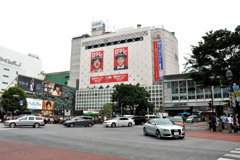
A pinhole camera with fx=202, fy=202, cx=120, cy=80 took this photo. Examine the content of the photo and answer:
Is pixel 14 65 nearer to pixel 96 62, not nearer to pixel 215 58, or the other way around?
pixel 96 62

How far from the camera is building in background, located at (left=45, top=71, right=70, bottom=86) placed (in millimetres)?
127938

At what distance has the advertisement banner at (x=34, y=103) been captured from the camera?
236 ft

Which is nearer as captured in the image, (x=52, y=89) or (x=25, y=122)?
(x=25, y=122)

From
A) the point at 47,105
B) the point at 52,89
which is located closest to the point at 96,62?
the point at 52,89

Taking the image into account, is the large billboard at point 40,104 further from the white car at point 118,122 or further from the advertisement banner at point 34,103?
the white car at point 118,122

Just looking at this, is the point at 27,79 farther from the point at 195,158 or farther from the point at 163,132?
the point at 195,158

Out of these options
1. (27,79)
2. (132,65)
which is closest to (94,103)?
(132,65)

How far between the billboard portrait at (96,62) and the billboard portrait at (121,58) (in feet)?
27.7

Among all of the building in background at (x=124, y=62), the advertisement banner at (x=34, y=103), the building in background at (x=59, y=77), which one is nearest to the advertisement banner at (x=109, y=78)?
the building in background at (x=124, y=62)

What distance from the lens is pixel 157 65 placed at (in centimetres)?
8806

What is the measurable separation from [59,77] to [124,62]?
5454 cm

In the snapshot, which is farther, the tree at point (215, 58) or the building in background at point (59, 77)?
the building in background at point (59, 77)

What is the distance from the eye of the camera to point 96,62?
10231cm

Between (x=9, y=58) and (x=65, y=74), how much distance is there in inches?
1354
